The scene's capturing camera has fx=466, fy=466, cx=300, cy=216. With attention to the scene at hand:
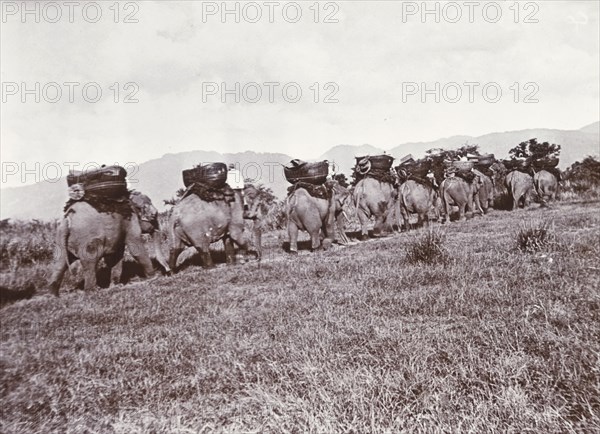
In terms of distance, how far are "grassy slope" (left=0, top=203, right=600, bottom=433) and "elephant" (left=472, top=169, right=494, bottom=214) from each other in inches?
396

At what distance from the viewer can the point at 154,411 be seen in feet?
8.79

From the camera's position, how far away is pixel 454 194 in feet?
47.4

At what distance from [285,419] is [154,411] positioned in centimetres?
81

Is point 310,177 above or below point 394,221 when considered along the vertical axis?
above

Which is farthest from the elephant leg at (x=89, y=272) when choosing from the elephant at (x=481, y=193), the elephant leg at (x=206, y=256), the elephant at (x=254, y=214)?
the elephant at (x=481, y=193)

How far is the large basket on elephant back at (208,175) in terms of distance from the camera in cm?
813

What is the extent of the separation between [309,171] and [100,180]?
4034mm

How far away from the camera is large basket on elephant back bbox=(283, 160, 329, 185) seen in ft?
30.7

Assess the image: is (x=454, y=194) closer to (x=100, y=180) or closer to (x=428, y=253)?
(x=428, y=253)

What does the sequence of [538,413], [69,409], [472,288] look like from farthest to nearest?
[472,288]
[69,409]
[538,413]

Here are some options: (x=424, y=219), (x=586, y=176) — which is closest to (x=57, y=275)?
(x=424, y=219)

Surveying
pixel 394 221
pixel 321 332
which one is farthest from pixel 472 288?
pixel 394 221

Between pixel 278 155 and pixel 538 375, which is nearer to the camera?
pixel 538 375

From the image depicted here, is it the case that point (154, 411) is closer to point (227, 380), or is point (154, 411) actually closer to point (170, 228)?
point (227, 380)
